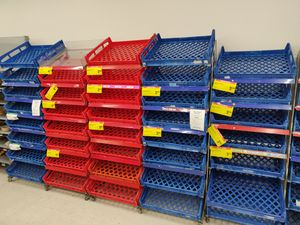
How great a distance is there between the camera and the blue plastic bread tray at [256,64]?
1611 mm

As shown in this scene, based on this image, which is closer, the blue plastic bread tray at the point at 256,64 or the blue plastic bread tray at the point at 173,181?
the blue plastic bread tray at the point at 256,64

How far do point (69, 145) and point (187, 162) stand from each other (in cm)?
141

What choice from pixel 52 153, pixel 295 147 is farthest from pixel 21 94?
pixel 295 147

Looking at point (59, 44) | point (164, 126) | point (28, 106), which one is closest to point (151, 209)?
point (164, 126)

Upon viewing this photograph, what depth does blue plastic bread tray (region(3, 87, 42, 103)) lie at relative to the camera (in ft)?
7.98

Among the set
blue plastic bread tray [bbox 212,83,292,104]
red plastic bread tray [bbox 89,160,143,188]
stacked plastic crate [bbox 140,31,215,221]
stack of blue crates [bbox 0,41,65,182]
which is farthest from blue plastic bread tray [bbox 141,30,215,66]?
stack of blue crates [bbox 0,41,65,182]

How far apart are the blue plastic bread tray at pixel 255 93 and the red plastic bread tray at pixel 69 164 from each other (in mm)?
1636

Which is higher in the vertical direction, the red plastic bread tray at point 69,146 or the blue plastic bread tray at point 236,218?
the red plastic bread tray at point 69,146

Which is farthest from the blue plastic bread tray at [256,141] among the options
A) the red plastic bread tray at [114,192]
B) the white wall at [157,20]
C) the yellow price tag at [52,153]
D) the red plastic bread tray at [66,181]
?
the yellow price tag at [52,153]

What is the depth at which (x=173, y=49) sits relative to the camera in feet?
6.60

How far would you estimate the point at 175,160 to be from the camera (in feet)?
6.83

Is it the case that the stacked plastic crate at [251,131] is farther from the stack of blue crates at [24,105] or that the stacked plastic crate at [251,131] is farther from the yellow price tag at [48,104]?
the stack of blue crates at [24,105]

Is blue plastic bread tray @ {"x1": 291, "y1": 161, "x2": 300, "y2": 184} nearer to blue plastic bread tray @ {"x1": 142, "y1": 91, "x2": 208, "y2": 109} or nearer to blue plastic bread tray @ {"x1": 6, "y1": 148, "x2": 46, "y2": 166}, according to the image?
blue plastic bread tray @ {"x1": 142, "y1": 91, "x2": 208, "y2": 109}

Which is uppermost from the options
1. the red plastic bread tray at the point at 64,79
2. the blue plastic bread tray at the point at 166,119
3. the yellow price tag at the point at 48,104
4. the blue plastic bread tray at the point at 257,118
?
the red plastic bread tray at the point at 64,79
